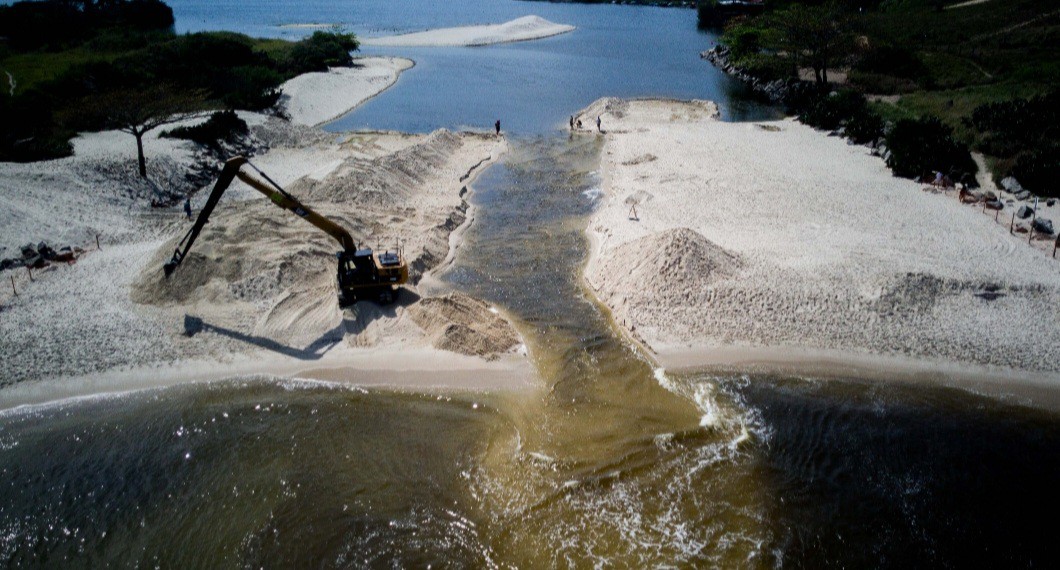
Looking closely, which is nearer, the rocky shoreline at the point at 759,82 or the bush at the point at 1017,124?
the bush at the point at 1017,124

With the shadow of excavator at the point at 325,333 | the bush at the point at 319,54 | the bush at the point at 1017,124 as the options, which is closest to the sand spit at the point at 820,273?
the bush at the point at 1017,124

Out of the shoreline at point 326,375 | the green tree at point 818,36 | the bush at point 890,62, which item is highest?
the green tree at point 818,36

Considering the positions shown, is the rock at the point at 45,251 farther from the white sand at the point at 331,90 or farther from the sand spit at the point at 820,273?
the white sand at the point at 331,90

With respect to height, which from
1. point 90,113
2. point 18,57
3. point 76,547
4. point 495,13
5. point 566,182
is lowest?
point 76,547

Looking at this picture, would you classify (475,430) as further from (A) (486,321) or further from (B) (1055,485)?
(B) (1055,485)

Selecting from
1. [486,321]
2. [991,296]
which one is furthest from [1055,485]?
[486,321]

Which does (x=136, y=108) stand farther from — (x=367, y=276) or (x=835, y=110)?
(x=835, y=110)
